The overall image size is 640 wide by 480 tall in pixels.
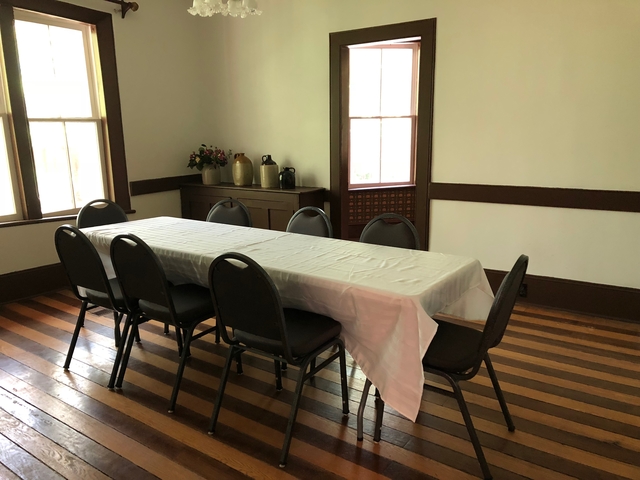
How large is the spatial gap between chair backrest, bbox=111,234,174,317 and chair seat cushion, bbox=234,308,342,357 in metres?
0.47

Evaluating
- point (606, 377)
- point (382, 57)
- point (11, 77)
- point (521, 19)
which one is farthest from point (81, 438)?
A: point (382, 57)

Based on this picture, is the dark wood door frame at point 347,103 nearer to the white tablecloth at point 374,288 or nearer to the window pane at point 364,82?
the window pane at point 364,82

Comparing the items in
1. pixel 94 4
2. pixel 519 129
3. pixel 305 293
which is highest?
pixel 94 4

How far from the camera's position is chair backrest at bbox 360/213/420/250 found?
290 centimetres

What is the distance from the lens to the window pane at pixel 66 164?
435cm

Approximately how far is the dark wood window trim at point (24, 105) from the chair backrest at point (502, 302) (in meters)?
4.06

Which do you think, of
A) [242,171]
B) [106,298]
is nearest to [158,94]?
[242,171]

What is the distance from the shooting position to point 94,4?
452 cm

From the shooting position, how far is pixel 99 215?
3.83 m

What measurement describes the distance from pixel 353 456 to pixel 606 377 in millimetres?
1636

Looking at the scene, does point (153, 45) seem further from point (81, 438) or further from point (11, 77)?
point (81, 438)

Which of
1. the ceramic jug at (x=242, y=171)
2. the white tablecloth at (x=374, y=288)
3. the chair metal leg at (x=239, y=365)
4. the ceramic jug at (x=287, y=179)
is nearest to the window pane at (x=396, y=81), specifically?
the ceramic jug at (x=287, y=179)

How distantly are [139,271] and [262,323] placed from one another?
83 centimetres

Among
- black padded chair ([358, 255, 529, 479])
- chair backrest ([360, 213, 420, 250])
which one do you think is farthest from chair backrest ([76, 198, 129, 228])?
black padded chair ([358, 255, 529, 479])
